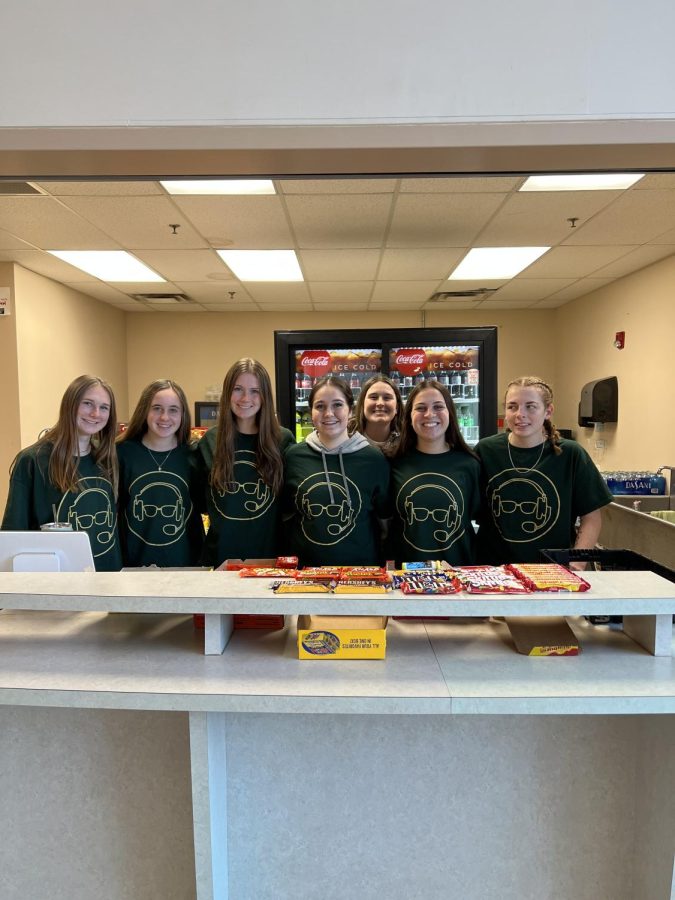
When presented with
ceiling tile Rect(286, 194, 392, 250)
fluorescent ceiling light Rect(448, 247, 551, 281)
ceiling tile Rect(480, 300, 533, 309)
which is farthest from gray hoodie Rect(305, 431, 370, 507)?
ceiling tile Rect(480, 300, 533, 309)

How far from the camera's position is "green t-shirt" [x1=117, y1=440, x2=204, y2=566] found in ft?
7.52

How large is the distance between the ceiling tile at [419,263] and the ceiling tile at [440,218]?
0.19 m

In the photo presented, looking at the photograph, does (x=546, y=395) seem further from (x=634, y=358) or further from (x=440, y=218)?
(x=634, y=358)

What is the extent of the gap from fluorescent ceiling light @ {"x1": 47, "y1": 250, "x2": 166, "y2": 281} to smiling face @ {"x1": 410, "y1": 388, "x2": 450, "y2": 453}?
11.9 ft

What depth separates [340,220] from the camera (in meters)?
4.17

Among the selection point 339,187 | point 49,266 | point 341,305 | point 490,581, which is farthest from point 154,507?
point 341,305

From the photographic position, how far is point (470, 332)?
372cm

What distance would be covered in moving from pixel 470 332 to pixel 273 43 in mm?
2520

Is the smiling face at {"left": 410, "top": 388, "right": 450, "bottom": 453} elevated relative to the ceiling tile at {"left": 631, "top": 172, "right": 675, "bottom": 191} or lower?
lower

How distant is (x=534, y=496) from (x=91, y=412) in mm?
1702

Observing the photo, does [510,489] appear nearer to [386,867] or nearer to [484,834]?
[484,834]

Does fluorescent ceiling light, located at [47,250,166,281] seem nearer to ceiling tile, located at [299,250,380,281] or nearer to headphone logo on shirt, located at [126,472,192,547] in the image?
ceiling tile, located at [299,250,380,281]

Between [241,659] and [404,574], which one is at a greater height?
[404,574]

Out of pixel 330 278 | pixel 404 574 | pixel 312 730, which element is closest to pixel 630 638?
pixel 404 574
